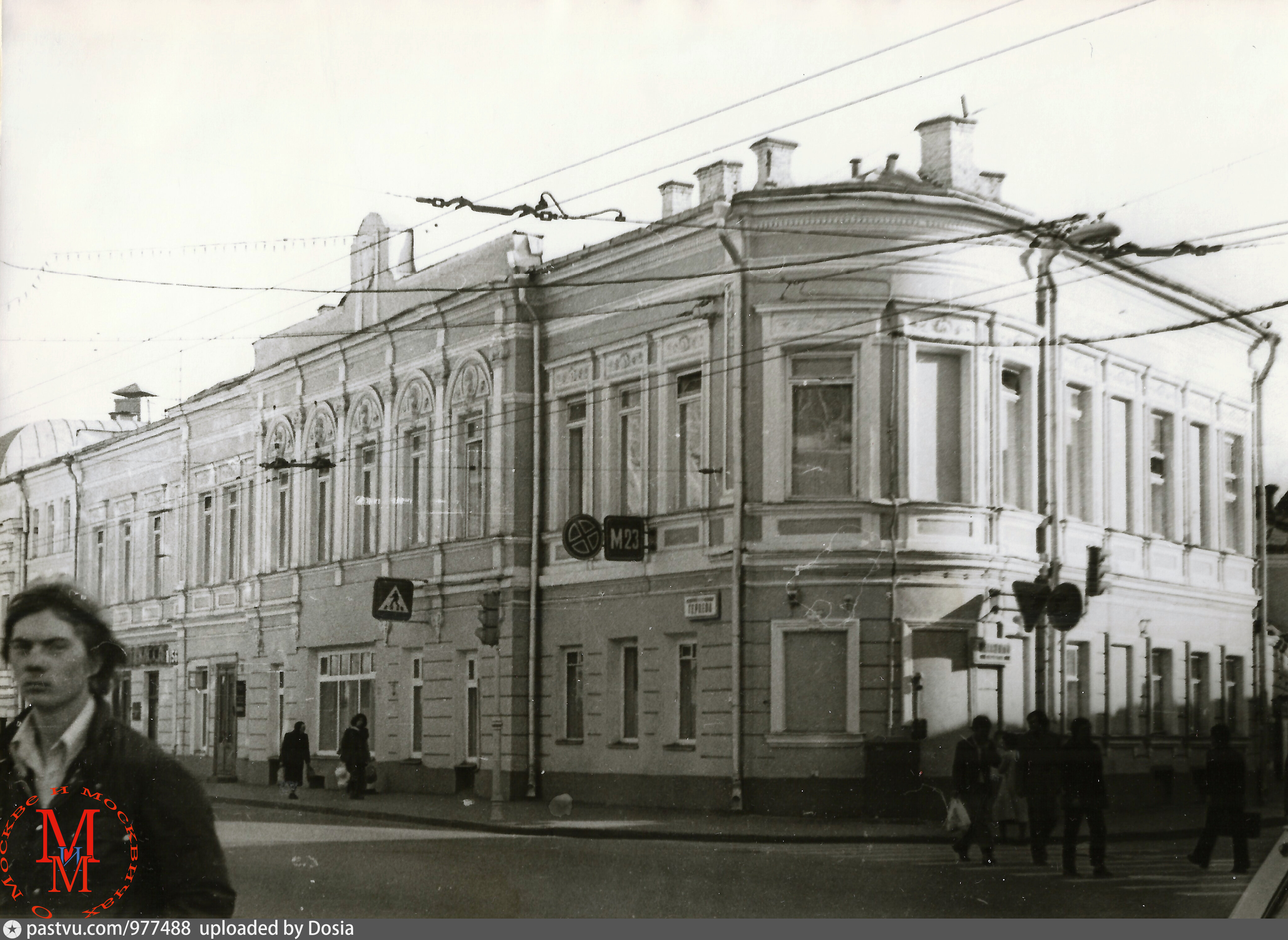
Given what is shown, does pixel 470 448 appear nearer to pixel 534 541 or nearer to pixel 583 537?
pixel 534 541

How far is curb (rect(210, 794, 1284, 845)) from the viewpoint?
619cm

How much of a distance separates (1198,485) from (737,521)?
205cm

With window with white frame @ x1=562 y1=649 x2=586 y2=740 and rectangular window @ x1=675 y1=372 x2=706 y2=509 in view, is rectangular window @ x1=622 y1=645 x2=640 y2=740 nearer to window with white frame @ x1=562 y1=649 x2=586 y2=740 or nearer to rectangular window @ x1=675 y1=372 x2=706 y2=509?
window with white frame @ x1=562 y1=649 x2=586 y2=740

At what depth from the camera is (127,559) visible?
652cm

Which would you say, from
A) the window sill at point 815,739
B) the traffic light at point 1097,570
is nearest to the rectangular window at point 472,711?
the window sill at point 815,739

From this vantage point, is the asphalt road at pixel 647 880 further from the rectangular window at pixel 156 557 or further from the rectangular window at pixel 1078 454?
the rectangular window at pixel 1078 454

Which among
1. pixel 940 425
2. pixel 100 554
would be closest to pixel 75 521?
pixel 100 554

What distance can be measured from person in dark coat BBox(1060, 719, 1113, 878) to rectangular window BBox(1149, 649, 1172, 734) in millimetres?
281

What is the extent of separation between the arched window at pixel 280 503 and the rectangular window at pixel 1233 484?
4.14 m

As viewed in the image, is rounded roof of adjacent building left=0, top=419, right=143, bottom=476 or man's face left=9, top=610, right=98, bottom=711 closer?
man's face left=9, top=610, right=98, bottom=711

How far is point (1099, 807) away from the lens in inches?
247

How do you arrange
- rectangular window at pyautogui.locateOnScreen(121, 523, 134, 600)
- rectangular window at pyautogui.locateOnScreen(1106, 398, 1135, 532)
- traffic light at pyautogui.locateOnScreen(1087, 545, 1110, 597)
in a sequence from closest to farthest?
rectangular window at pyautogui.locateOnScreen(121, 523, 134, 600), traffic light at pyautogui.locateOnScreen(1087, 545, 1110, 597), rectangular window at pyautogui.locateOnScreen(1106, 398, 1135, 532)

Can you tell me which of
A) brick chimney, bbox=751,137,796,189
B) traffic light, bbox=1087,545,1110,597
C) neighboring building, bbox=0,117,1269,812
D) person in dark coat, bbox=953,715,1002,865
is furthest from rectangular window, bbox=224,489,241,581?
traffic light, bbox=1087,545,1110,597

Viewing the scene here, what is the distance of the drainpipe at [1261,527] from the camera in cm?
639
